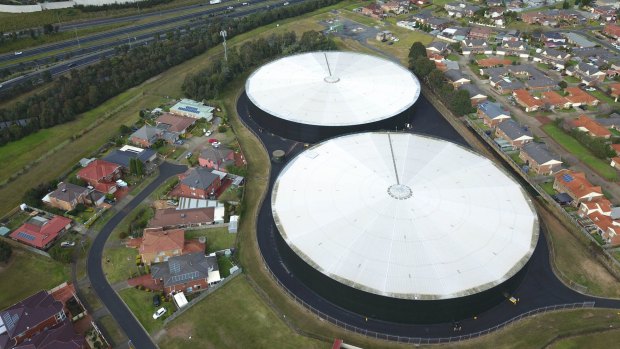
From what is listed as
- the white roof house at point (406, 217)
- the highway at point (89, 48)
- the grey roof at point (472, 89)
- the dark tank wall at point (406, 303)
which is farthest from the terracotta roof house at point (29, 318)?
the grey roof at point (472, 89)

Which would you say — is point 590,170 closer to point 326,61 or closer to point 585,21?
point 326,61

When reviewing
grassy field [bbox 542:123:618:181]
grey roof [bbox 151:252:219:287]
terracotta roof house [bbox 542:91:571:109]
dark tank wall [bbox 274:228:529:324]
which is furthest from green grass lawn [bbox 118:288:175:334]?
terracotta roof house [bbox 542:91:571:109]

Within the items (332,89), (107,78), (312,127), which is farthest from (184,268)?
(107,78)

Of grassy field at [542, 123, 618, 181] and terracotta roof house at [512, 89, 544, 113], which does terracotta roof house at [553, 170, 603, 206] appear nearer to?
grassy field at [542, 123, 618, 181]

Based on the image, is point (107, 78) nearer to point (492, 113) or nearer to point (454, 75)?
point (454, 75)

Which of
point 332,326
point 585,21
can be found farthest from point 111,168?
point 585,21

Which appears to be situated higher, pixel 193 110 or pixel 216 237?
pixel 193 110
